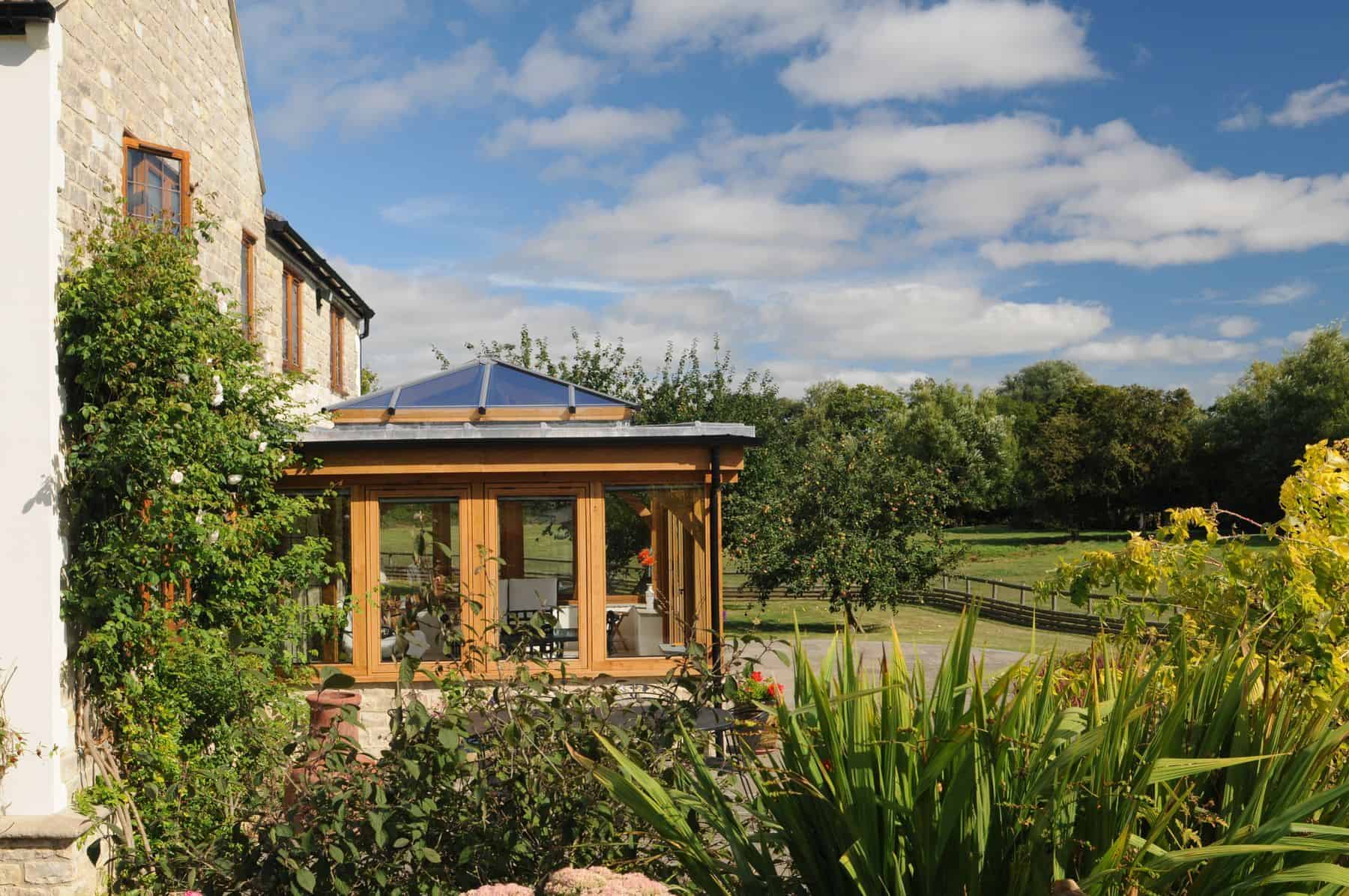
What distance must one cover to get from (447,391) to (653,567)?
3.61 meters

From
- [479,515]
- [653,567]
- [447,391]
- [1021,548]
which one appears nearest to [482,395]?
[447,391]

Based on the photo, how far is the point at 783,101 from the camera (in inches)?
581

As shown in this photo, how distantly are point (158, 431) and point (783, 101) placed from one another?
414 inches

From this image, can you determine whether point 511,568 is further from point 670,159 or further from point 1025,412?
point 1025,412

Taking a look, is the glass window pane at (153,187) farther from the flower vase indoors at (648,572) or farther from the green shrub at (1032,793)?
the green shrub at (1032,793)

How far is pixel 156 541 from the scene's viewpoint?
7.25 meters

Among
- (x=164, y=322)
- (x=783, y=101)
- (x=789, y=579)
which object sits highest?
(x=783, y=101)

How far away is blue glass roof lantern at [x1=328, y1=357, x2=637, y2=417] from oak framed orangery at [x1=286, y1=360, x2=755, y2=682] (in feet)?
5.02

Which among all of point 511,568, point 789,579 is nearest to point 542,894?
point 511,568

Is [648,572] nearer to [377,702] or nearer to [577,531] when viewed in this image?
[577,531]

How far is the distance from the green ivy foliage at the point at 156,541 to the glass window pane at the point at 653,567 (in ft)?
11.3

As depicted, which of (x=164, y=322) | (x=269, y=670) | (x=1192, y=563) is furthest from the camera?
(x=269, y=670)

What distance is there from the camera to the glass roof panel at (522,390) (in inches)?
476

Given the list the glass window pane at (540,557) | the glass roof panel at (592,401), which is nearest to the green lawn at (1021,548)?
the glass roof panel at (592,401)
